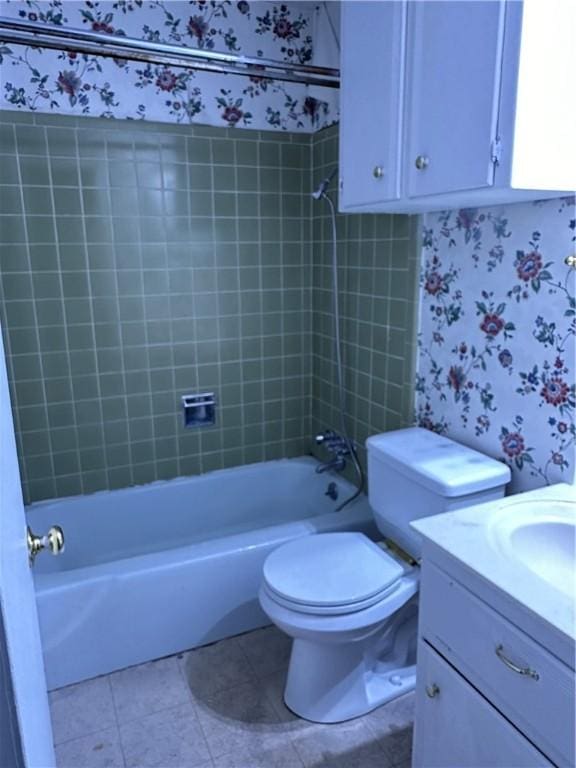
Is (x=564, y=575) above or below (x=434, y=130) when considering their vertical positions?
below

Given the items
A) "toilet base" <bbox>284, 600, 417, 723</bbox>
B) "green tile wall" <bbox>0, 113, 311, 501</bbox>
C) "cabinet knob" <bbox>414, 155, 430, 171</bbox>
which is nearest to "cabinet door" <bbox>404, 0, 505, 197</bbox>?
"cabinet knob" <bbox>414, 155, 430, 171</bbox>

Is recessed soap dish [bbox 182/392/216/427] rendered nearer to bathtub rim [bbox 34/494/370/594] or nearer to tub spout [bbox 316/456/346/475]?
tub spout [bbox 316/456/346/475]

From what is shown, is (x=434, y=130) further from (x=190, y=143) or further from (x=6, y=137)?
(x=6, y=137)

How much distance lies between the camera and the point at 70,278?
2205 mm

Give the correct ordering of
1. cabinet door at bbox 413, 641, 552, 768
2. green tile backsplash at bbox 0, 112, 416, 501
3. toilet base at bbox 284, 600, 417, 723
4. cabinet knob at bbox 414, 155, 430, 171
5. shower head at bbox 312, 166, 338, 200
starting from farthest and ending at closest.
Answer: shower head at bbox 312, 166, 338, 200 → green tile backsplash at bbox 0, 112, 416, 501 → toilet base at bbox 284, 600, 417, 723 → cabinet knob at bbox 414, 155, 430, 171 → cabinet door at bbox 413, 641, 552, 768

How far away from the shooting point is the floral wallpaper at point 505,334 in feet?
4.55

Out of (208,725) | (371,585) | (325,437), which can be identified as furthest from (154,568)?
(325,437)

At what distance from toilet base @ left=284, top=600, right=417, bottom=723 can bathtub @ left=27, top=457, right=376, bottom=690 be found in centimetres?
39

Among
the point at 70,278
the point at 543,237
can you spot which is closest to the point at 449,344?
the point at 543,237

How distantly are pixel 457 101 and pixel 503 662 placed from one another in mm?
1191

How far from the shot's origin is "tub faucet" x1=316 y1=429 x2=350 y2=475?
2.47 metres

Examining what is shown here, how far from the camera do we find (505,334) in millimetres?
1563

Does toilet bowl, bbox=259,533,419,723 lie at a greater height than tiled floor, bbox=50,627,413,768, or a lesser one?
greater

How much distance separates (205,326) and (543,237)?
1.51 m
